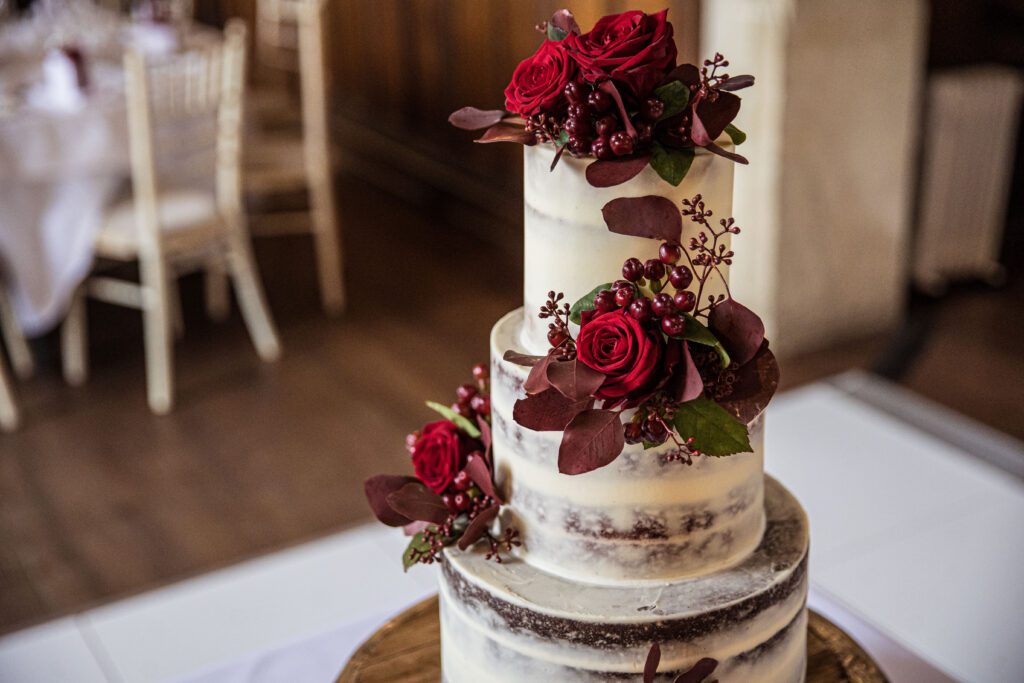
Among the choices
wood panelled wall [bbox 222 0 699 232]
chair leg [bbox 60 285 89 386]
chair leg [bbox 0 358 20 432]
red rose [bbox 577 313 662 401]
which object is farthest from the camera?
wood panelled wall [bbox 222 0 699 232]

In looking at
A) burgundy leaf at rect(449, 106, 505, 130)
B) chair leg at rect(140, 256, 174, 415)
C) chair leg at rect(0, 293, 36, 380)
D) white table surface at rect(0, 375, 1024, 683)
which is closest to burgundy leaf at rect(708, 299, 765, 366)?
burgundy leaf at rect(449, 106, 505, 130)

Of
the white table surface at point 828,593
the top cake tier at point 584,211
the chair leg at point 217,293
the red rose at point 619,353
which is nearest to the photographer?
the red rose at point 619,353

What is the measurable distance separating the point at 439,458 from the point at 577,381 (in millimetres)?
357

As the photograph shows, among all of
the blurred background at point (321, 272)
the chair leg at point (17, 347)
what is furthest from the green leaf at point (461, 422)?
the chair leg at point (17, 347)

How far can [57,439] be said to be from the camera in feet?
10.8

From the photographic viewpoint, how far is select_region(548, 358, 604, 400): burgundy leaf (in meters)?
1.01

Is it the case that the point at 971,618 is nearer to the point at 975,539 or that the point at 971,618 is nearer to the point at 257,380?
the point at 975,539

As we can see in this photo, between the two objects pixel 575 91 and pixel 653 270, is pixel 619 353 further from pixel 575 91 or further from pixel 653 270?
pixel 575 91

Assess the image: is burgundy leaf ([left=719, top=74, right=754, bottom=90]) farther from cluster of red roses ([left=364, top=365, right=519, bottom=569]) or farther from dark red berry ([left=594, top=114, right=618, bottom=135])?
cluster of red roses ([left=364, top=365, right=519, bottom=569])

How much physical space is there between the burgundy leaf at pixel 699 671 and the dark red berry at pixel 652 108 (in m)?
0.55

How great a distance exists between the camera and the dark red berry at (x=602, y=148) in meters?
1.06

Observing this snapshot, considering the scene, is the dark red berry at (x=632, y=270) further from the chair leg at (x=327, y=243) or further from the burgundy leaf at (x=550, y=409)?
the chair leg at (x=327, y=243)

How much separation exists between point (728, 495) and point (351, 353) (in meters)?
2.77

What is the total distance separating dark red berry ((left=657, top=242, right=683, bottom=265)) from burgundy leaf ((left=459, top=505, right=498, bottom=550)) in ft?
1.20
